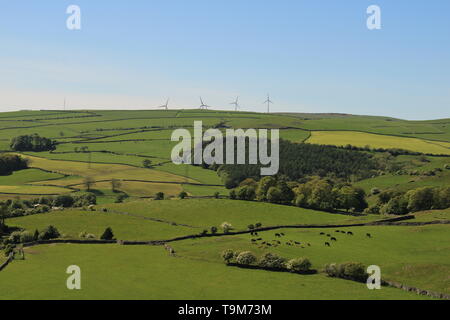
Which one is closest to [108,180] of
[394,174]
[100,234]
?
[100,234]

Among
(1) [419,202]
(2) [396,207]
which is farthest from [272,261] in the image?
(1) [419,202]

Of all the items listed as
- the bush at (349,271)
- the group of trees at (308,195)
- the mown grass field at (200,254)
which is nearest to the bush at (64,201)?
the mown grass field at (200,254)

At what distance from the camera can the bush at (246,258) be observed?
88812 mm

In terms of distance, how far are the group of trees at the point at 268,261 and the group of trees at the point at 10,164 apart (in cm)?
12454

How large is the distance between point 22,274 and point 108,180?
93.1 m

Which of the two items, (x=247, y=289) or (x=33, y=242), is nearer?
(x=247, y=289)

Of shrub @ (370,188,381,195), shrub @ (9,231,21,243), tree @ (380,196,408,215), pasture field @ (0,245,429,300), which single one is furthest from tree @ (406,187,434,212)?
shrub @ (9,231,21,243)

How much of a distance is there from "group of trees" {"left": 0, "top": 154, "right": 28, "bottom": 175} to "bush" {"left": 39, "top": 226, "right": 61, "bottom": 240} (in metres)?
89.2

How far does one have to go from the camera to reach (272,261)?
87625mm

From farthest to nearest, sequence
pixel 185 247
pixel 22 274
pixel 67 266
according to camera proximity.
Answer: pixel 185 247
pixel 67 266
pixel 22 274

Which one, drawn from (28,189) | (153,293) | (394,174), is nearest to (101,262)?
(153,293)
